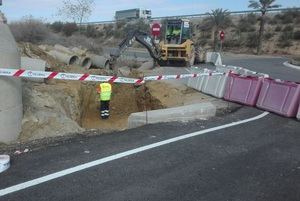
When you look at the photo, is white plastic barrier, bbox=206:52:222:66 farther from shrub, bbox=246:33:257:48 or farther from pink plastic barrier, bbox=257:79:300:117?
shrub, bbox=246:33:257:48

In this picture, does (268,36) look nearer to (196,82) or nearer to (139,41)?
(139,41)

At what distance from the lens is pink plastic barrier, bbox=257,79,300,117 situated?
1248 centimetres

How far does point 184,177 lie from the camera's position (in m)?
6.77

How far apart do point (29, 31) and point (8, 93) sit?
106 ft

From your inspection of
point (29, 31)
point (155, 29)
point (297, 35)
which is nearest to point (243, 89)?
point (155, 29)

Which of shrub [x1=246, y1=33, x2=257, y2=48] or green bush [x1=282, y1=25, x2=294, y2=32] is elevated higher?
green bush [x1=282, y1=25, x2=294, y2=32]

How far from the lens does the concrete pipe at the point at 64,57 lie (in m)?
25.2

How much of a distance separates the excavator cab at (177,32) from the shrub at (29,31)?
42.8 ft

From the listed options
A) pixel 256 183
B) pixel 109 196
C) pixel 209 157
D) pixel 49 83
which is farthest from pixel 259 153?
pixel 49 83

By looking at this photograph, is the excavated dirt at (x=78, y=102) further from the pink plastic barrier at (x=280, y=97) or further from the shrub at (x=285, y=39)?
the shrub at (x=285, y=39)

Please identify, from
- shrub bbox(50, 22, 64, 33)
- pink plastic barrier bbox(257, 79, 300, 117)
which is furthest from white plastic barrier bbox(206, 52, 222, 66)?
shrub bbox(50, 22, 64, 33)

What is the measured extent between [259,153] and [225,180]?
1.83 m

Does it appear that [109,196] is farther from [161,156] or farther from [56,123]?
[56,123]

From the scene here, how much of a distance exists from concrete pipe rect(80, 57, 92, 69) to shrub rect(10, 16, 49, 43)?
39.6ft
